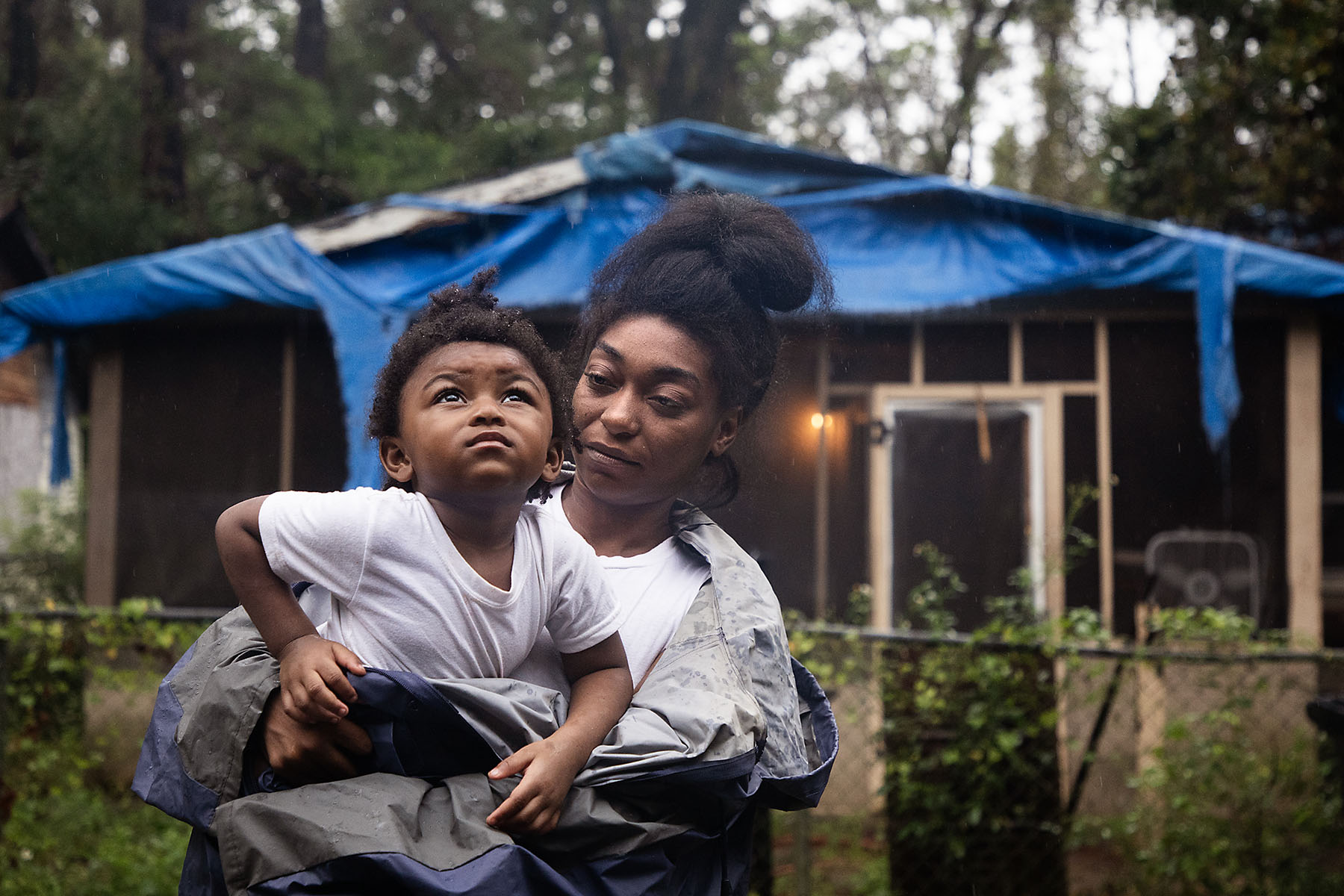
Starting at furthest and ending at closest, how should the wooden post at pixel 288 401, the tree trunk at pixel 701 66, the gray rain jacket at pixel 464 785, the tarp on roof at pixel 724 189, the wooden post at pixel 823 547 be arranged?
the tree trunk at pixel 701 66, the wooden post at pixel 823 547, the wooden post at pixel 288 401, the tarp on roof at pixel 724 189, the gray rain jacket at pixel 464 785

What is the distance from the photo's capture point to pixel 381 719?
47.3 inches

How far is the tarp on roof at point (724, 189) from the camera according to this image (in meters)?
4.02

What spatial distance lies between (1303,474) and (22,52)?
477 inches

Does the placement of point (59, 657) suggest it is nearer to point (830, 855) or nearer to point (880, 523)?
point (830, 855)

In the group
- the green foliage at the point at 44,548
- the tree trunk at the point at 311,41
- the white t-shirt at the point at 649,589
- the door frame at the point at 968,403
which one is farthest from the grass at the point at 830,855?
the tree trunk at the point at 311,41

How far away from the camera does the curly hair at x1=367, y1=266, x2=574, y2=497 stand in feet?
4.26

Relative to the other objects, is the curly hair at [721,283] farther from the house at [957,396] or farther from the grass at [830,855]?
the house at [957,396]

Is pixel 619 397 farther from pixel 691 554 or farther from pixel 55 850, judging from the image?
pixel 55 850

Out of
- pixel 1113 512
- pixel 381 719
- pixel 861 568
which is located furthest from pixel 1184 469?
pixel 381 719

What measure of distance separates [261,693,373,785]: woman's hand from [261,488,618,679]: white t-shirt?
82 mm

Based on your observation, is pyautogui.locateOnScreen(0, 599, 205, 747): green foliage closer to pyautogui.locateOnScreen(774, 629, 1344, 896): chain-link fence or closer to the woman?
pyautogui.locateOnScreen(774, 629, 1344, 896): chain-link fence

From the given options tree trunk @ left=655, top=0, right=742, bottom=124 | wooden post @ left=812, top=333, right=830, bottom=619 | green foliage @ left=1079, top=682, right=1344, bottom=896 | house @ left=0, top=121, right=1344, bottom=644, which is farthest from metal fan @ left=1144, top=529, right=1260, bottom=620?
tree trunk @ left=655, top=0, right=742, bottom=124

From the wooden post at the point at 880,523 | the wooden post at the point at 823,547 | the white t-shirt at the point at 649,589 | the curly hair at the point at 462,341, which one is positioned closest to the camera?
the curly hair at the point at 462,341

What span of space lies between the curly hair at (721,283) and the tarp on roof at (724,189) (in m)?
1.43
